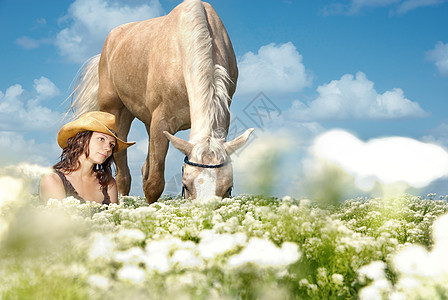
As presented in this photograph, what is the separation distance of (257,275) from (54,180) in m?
3.86

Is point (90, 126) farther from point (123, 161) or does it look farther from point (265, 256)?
point (123, 161)

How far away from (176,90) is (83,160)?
2.84 m

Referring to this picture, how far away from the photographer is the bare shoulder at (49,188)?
528cm

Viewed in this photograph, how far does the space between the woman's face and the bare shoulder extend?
0.53m

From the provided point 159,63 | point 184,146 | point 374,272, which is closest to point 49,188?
point 184,146

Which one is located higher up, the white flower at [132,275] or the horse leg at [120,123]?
the horse leg at [120,123]

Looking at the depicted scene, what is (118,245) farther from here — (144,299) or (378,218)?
(378,218)

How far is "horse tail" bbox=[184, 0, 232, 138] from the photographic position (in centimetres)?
646

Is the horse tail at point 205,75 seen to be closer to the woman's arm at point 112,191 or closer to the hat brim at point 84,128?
the hat brim at point 84,128

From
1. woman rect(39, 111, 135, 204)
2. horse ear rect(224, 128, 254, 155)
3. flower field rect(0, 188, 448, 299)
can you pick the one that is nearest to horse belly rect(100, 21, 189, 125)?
horse ear rect(224, 128, 254, 155)

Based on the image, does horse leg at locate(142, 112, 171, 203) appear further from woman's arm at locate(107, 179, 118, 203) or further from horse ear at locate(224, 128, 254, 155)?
horse ear at locate(224, 128, 254, 155)

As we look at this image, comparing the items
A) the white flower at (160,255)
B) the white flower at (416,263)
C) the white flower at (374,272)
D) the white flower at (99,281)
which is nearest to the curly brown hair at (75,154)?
the white flower at (160,255)

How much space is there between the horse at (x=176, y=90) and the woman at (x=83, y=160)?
0.94 m

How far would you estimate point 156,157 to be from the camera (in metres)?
8.57
